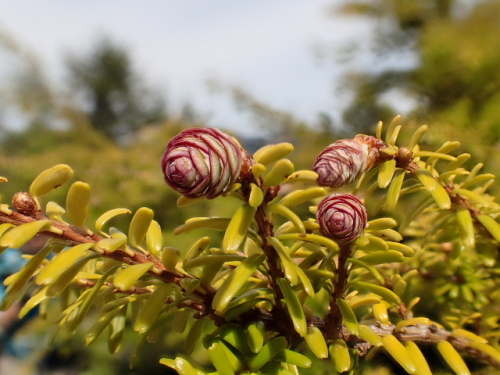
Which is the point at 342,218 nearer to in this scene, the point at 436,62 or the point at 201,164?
the point at 201,164

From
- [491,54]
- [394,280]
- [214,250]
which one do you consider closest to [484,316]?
[394,280]

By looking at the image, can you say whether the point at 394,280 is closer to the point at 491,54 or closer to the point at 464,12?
the point at 491,54

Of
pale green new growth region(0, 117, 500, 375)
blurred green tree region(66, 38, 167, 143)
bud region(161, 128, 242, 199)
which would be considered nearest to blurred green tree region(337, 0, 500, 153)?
pale green new growth region(0, 117, 500, 375)

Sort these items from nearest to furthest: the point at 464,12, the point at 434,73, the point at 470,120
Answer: the point at 470,120, the point at 434,73, the point at 464,12

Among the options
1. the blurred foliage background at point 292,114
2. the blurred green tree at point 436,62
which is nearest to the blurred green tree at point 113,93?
the blurred foliage background at point 292,114

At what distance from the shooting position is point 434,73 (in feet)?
4.06

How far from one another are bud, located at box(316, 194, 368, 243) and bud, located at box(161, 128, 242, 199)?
0.17 feet

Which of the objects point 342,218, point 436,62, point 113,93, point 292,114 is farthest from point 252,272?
point 113,93

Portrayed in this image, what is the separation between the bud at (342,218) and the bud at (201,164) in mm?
51

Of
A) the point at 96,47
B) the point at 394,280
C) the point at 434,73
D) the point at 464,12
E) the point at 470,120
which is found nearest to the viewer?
the point at 394,280

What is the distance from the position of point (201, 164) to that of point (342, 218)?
7 cm

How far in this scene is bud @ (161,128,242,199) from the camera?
17cm

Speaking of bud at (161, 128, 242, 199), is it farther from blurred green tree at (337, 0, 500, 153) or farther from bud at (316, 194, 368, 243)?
blurred green tree at (337, 0, 500, 153)

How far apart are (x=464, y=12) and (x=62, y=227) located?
156 cm
